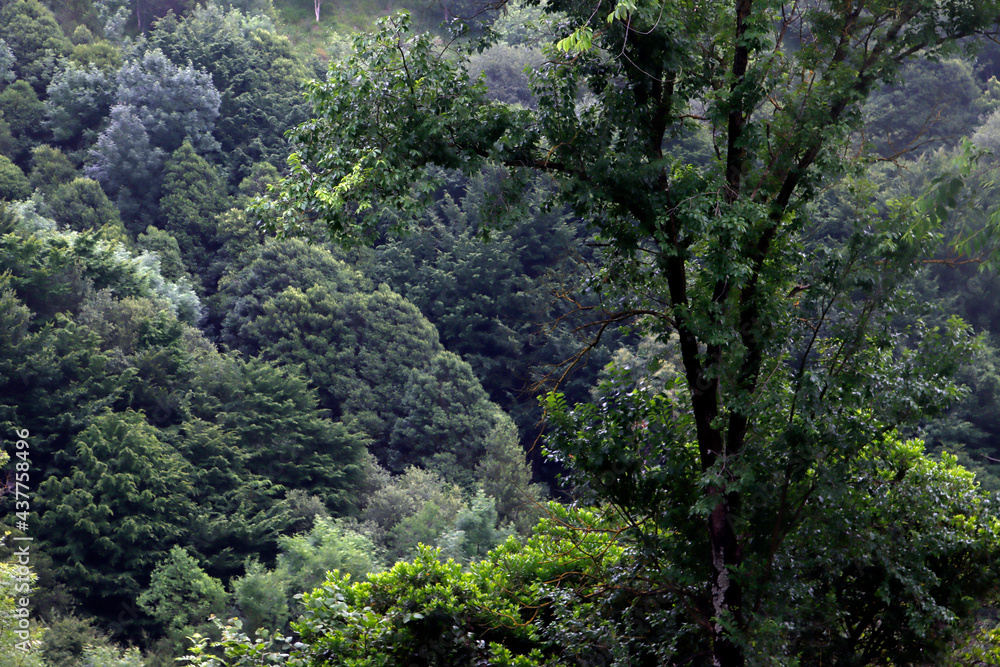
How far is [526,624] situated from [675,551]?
1.35m

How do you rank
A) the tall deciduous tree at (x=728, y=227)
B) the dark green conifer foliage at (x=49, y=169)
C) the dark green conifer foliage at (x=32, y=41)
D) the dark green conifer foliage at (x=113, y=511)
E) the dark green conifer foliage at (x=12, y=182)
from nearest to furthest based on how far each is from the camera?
1. the tall deciduous tree at (x=728, y=227)
2. the dark green conifer foliage at (x=113, y=511)
3. the dark green conifer foliage at (x=12, y=182)
4. the dark green conifer foliage at (x=49, y=169)
5. the dark green conifer foliage at (x=32, y=41)

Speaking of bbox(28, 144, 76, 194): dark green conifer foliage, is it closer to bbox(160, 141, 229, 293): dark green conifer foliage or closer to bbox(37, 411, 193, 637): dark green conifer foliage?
bbox(160, 141, 229, 293): dark green conifer foliage

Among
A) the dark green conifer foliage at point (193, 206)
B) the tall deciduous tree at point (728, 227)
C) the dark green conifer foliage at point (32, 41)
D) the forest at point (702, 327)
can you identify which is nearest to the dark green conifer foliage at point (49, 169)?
the dark green conifer foliage at point (193, 206)

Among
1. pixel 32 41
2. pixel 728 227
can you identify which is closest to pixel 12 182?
pixel 32 41

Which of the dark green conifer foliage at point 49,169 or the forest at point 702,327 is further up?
the dark green conifer foliage at point 49,169

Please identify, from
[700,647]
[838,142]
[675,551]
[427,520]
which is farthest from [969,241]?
[427,520]

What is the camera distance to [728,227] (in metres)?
5.13

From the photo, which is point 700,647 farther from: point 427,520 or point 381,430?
point 381,430

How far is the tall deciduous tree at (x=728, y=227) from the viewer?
533cm

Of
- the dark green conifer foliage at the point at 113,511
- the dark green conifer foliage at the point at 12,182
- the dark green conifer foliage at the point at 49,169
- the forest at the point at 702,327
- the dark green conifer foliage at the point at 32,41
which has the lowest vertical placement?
the forest at the point at 702,327

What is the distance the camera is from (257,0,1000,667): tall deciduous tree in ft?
17.5

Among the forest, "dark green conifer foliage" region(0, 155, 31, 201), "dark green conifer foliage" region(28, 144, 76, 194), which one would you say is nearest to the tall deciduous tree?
the forest

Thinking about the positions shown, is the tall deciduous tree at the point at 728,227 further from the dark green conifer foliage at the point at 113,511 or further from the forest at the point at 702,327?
the dark green conifer foliage at the point at 113,511

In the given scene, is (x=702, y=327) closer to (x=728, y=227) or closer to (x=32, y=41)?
(x=728, y=227)
